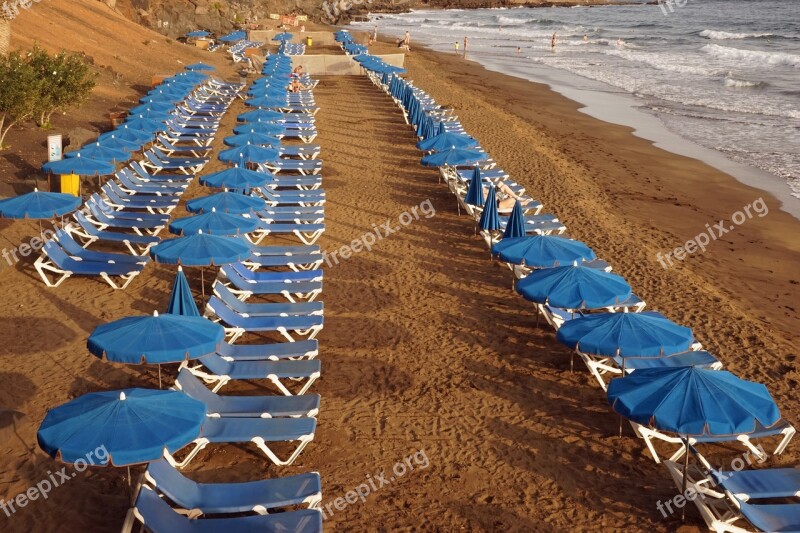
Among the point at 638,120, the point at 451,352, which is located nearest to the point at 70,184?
the point at 451,352

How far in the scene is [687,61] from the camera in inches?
1650

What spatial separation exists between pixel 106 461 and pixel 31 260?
724cm

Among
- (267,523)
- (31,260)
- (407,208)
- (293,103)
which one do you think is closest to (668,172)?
(407,208)

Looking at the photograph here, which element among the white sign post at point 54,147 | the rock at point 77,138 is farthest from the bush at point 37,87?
the white sign post at point 54,147

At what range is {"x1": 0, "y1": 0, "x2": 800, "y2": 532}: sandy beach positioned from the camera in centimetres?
657

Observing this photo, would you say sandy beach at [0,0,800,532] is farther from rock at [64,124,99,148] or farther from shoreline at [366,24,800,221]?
shoreline at [366,24,800,221]

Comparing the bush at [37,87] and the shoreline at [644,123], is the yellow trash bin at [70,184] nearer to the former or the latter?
the bush at [37,87]

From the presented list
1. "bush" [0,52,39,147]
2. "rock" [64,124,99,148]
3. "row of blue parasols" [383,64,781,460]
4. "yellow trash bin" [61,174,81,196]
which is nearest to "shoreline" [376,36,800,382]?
"row of blue parasols" [383,64,781,460]

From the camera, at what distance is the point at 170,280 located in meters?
11.1

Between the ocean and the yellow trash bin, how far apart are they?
14.6m

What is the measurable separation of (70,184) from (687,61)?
36.7 meters

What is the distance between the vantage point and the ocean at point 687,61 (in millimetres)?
23484

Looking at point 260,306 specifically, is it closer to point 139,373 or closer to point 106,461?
point 139,373

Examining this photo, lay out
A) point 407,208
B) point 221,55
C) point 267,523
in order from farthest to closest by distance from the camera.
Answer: point 221,55 → point 407,208 → point 267,523
